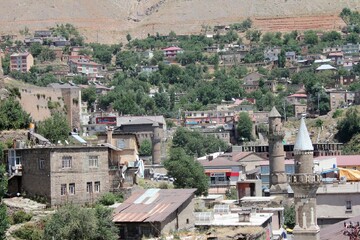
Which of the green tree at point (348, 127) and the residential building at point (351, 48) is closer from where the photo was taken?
the green tree at point (348, 127)

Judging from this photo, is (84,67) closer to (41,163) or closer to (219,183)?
(219,183)

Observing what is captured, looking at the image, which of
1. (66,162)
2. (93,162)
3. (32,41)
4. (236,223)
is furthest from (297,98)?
(236,223)

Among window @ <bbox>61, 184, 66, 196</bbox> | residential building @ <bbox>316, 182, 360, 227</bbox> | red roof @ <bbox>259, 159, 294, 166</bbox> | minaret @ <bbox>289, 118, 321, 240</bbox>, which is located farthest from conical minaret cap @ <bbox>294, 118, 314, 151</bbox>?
red roof @ <bbox>259, 159, 294, 166</bbox>

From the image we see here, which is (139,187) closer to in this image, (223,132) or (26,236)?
(26,236)

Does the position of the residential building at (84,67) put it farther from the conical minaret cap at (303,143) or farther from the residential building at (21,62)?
the conical minaret cap at (303,143)

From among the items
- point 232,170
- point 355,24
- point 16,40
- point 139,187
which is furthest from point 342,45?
point 139,187

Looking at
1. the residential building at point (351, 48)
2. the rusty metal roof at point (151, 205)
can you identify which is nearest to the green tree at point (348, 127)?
the residential building at point (351, 48)
